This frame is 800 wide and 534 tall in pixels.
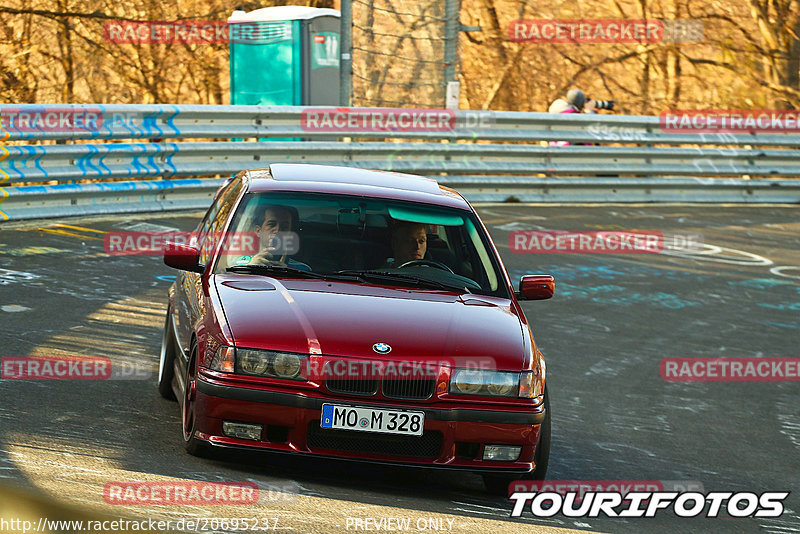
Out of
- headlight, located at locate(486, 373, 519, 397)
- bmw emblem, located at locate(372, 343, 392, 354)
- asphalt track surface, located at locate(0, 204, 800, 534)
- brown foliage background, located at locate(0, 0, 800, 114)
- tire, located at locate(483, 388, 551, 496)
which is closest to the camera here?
asphalt track surface, located at locate(0, 204, 800, 534)

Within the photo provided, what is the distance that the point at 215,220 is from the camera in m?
6.86

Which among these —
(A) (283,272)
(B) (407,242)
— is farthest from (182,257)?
(B) (407,242)

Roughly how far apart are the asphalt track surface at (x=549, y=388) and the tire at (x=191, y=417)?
0.25 feet

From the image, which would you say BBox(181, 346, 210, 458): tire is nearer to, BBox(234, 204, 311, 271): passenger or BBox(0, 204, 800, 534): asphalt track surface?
BBox(0, 204, 800, 534): asphalt track surface

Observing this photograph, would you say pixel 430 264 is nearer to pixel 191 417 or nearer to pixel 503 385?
pixel 503 385

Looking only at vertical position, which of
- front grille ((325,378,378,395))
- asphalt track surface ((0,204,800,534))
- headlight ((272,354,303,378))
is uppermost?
headlight ((272,354,303,378))

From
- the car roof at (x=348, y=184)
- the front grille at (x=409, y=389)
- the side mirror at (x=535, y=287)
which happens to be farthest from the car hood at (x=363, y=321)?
the car roof at (x=348, y=184)

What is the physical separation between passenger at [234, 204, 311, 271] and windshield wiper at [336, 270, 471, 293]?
0.27m

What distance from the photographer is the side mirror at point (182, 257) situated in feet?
20.2

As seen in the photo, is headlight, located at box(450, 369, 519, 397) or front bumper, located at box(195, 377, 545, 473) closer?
front bumper, located at box(195, 377, 545, 473)

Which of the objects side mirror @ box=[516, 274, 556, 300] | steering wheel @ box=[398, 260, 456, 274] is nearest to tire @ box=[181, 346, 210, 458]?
steering wheel @ box=[398, 260, 456, 274]

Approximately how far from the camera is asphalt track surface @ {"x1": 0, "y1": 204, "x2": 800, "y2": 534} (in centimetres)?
499

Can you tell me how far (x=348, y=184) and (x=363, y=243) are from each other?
1.61 ft

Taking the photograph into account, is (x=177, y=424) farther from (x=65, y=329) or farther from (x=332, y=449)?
(x=65, y=329)
